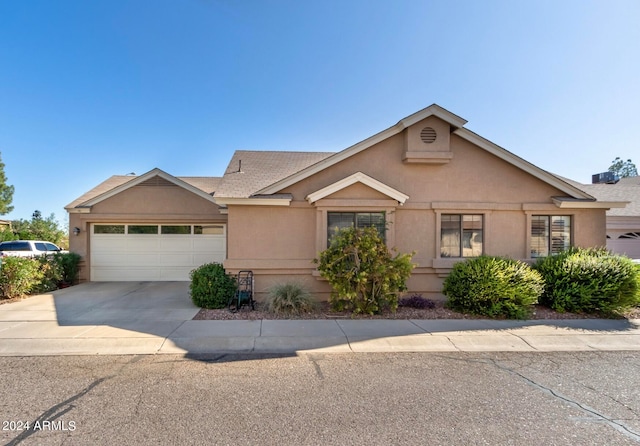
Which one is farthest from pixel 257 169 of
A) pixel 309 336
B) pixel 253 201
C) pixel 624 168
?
pixel 624 168

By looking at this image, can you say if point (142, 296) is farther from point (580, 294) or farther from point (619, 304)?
point (619, 304)

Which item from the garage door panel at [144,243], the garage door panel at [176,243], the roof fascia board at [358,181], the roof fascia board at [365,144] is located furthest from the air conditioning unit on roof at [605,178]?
the garage door panel at [144,243]

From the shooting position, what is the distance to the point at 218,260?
41.4ft

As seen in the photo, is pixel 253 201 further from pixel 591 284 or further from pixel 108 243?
pixel 591 284

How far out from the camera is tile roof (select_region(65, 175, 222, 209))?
12884 mm

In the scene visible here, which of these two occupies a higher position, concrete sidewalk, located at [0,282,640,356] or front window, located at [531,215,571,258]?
front window, located at [531,215,571,258]

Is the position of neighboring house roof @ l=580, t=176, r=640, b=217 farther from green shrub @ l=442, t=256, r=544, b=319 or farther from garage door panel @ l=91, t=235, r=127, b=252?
garage door panel @ l=91, t=235, r=127, b=252

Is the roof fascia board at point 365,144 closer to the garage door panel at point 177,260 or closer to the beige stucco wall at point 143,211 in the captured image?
the beige stucco wall at point 143,211

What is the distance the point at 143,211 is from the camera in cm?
1233

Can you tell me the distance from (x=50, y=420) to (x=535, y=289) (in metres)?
9.43

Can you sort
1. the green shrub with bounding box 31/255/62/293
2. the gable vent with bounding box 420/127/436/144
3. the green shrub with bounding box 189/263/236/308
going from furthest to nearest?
the green shrub with bounding box 31/255/62/293, the gable vent with bounding box 420/127/436/144, the green shrub with bounding box 189/263/236/308

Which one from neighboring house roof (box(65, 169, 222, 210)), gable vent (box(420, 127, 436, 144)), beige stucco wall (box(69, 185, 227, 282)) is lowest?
beige stucco wall (box(69, 185, 227, 282))

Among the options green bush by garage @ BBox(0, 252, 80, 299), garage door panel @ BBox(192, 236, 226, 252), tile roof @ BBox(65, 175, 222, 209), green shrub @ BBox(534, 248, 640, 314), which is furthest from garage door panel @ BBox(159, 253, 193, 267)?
green shrub @ BBox(534, 248, 640, 314)

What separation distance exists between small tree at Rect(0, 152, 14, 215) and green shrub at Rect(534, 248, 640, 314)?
4239 cm
